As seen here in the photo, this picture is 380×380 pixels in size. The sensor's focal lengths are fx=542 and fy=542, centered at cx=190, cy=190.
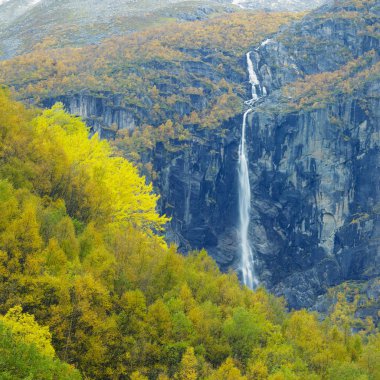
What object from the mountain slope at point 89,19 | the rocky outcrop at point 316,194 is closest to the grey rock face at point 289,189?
the rocky outcrop at point 316,194

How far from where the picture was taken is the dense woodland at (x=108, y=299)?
2244 centimetres

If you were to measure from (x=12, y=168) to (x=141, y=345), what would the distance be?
13.1 m

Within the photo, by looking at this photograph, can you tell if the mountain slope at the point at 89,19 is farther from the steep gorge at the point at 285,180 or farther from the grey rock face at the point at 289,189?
the grey rock face at the point at 289,189

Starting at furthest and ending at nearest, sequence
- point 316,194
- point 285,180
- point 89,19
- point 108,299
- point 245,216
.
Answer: point 89,19
point 245,216
point 285,180
point 316,194
point 108,299

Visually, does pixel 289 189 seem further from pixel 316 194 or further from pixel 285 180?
pixel 316 194

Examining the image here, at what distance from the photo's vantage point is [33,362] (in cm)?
1725

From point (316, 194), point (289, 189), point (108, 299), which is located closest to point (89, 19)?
point (289, 189)

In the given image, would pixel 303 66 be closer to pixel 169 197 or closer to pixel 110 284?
pixel 169 197

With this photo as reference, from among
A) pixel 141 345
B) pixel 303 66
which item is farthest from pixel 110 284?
pixel 303 66

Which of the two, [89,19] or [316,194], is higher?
[89,19]

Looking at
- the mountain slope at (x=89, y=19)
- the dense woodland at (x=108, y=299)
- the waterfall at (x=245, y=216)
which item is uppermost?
the mountain slope at (x=89, y=19)

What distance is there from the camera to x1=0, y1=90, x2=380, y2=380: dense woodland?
2244 centimetres

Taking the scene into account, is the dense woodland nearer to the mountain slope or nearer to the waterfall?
the waterfall

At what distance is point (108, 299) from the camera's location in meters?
25.7
